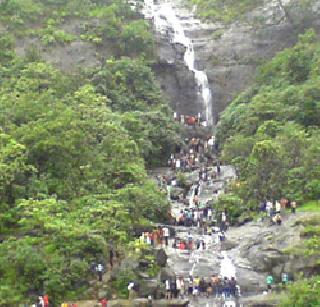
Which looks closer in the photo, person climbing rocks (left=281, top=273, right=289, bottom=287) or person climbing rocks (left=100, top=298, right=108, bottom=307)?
person climbing rocks (left=100, top=298, right=108, bottom=307)

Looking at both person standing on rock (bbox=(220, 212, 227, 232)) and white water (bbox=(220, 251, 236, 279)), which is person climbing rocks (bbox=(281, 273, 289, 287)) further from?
person standing on rock (bbox=(220, 212, 227, 232))

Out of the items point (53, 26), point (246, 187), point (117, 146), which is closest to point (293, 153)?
point (246, 187)

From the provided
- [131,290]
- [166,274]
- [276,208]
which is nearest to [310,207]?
[276,208]

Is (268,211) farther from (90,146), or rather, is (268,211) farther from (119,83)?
(119,83)

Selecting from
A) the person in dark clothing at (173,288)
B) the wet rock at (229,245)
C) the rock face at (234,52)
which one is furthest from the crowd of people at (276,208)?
the rock face at (234,52)

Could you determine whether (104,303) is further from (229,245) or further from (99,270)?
(229,245)

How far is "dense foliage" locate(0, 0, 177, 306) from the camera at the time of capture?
91.2ft

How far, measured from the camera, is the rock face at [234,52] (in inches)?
2219

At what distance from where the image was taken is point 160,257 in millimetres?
29438

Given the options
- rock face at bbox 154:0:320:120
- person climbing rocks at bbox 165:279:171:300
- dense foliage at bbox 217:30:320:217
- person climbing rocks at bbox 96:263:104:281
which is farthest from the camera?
rock face at bbox 154:0:320:120

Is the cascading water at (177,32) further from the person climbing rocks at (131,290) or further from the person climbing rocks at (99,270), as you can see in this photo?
the person climbing rocks at (131,290)

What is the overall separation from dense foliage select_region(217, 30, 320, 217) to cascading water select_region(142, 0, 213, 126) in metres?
4.91

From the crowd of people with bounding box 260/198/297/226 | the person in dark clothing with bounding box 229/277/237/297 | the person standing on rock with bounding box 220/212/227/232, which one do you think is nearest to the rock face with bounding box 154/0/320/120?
the person standing on rock with bounding box 220/212/227/232

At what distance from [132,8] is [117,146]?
26.5 meters
